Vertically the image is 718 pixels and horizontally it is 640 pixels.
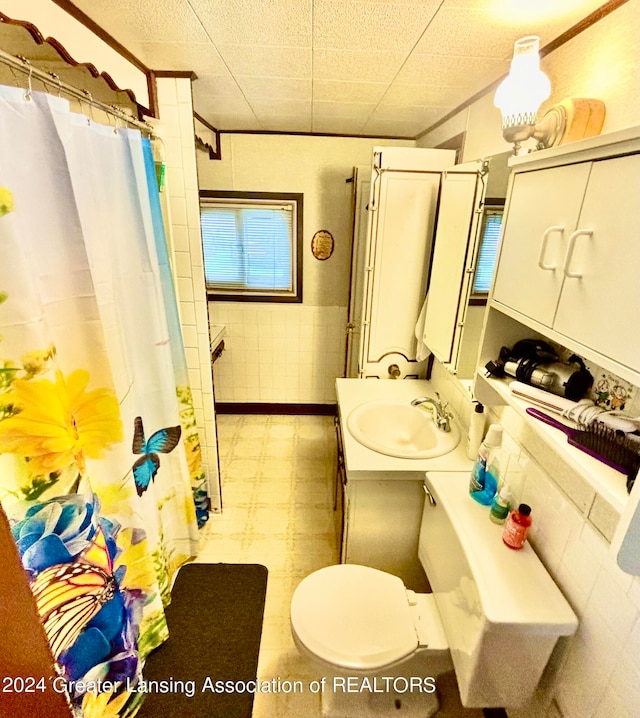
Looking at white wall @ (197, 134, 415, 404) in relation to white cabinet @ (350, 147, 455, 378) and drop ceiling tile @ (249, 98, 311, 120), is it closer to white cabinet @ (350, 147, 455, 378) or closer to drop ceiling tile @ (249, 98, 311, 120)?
drop ceiling tile @ (249, 98, 311, 120)

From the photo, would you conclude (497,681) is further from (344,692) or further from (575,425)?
(575,425)

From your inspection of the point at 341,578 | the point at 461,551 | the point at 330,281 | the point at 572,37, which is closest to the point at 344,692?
the point at 341,578

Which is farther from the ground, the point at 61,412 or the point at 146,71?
the point at 146,71

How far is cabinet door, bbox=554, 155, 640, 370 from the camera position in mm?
613

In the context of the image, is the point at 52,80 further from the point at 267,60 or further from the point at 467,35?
the point at 467,35

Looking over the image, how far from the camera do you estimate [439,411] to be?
5.58 feet

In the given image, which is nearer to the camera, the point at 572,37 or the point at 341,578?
the point at 572,37

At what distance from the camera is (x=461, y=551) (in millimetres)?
1083

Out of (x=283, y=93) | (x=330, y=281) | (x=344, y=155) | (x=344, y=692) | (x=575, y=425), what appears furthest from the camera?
(x=330, y=281)

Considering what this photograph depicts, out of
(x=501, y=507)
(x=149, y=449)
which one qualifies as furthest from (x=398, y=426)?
(x=149, y=449)

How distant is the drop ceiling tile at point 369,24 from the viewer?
0.97 metres

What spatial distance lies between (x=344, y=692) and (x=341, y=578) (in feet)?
1.28

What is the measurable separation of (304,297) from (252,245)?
1.86ft

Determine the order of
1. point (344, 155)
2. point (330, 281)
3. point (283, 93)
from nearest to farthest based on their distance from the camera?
1. point (283, 93)
2. point (344, 155)
3. point (330, 281)
